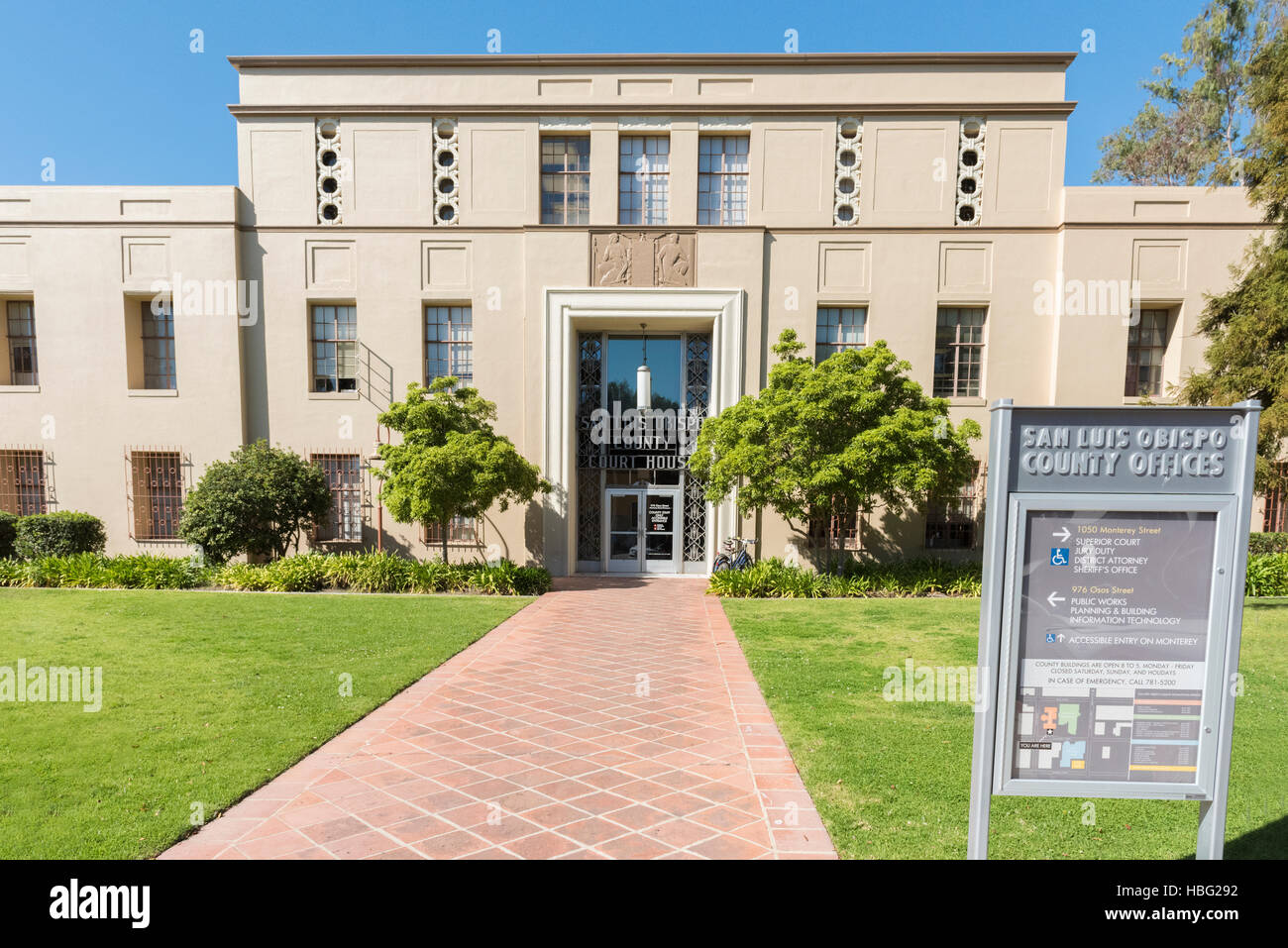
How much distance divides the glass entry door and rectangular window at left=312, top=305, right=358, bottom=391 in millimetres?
7982

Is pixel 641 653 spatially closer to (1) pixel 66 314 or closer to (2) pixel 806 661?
(2) pixel 806 661

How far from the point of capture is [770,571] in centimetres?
1415

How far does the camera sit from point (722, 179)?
16719 millimetres

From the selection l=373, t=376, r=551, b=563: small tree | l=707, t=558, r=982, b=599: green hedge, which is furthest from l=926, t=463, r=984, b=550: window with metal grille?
l=373, t=376, r=551, b=563: small tree

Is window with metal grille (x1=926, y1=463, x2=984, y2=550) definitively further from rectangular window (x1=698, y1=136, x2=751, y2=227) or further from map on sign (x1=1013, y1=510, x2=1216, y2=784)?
map on sign (x1=1013, y1=510, x2=1216, y2=784)

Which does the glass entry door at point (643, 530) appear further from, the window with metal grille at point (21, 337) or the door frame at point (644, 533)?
the window with metal grille at point (21, 337)

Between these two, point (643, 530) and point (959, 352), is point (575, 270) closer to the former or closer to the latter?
point (643, 530)

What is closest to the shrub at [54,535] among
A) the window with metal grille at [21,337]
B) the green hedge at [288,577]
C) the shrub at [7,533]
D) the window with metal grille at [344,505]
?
the shrub at [7,533]

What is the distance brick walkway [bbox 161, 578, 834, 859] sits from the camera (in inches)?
150

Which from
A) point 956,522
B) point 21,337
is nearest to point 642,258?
point 956,522

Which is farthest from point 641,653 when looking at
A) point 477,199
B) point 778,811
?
point 477,199

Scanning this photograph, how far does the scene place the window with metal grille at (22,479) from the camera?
16875mm

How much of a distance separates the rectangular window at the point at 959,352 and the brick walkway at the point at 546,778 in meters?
12.1
